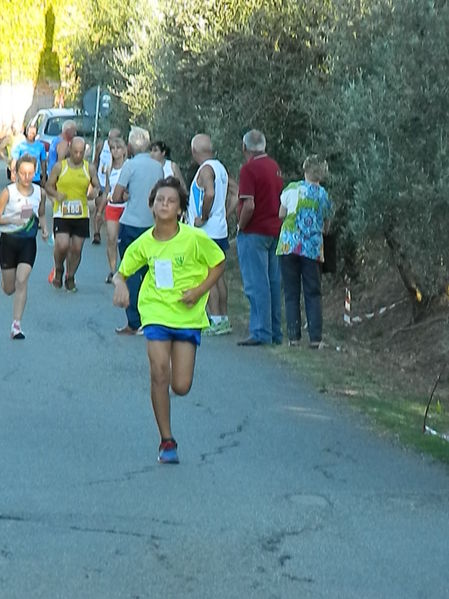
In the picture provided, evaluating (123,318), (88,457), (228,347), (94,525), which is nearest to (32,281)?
(123,318)

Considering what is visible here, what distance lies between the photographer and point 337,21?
580 inches

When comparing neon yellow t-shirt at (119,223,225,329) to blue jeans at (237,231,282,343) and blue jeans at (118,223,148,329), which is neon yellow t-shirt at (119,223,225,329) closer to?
blue jeans at (237,231,282,343)

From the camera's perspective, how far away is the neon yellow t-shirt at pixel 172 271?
8.60 metres

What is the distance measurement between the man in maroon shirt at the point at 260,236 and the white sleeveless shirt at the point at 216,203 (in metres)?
0.21

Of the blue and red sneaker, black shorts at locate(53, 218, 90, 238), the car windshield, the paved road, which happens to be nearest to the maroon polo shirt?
the paved road

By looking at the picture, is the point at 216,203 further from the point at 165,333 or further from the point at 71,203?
the point at 165,333

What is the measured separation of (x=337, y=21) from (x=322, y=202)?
8.51 ft

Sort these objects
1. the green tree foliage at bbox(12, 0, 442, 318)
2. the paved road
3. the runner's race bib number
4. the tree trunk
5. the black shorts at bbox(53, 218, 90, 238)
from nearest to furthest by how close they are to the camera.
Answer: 1. the paved road
2. the green tree foliage at bbox(12, 0, 442, 318)
3. the tree trunk
4. the runner's race bib number
5. the black shorts at bbox(53, 218, 90, 238)

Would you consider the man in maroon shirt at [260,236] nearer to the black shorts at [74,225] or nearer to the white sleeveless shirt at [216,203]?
the white sleeveless shirt at [216,203]

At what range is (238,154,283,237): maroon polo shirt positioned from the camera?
13234mm

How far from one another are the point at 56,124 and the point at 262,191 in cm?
1859

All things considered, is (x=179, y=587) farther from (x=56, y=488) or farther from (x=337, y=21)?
(x=337, y=21)

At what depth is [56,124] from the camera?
31266mm

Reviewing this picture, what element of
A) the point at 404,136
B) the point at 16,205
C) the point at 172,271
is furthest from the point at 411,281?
the point at 172,271
